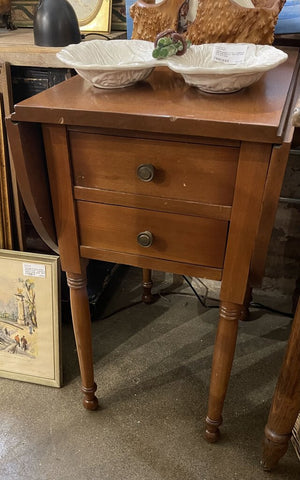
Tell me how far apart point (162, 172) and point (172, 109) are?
0.39 feet

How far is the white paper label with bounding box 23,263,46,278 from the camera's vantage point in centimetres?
129

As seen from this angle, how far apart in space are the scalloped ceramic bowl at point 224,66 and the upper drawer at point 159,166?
15cm

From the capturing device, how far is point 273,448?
1.08 metres

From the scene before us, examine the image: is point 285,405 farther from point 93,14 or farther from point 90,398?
point 93,14

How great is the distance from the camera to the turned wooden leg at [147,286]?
1667mm

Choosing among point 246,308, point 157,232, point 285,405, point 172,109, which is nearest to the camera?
point 172,109

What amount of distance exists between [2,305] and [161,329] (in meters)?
0.56

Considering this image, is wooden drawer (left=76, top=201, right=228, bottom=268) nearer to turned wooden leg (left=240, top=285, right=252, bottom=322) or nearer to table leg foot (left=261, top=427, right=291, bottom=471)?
table leg foot (left=261, top=427, right=291, bottom=471)

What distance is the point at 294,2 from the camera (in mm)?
1189

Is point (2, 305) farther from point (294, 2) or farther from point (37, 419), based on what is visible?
point (294, 2)

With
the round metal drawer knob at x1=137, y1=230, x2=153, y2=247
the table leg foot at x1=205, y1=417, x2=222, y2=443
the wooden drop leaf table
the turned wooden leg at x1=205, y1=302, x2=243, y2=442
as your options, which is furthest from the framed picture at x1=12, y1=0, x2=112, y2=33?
the table leg foot at x1=205, y1=417, x2=222, y2=443

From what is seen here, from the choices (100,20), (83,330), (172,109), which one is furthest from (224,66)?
(83,330)

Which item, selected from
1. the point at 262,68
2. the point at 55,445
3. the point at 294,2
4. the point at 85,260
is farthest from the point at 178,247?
the point at 294,2

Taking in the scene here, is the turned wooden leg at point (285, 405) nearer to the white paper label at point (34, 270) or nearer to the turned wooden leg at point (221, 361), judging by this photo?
the turned wooden leg at point (221, 361)
